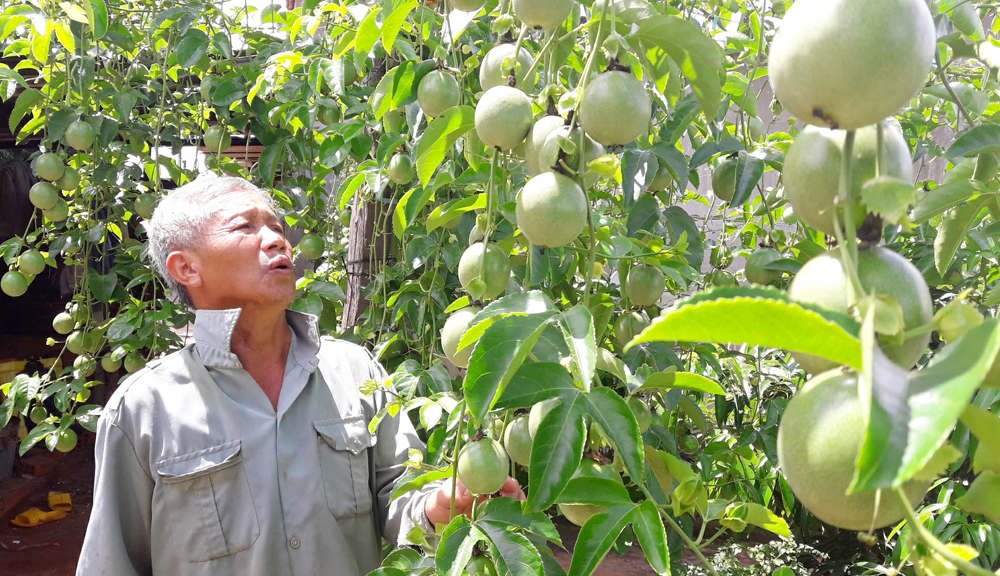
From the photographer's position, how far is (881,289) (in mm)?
390

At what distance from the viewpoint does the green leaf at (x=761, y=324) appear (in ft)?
1.08

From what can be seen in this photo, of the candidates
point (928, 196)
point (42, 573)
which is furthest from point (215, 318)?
point (42, 573)

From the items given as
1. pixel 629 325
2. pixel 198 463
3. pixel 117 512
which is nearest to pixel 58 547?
pixel 117 512

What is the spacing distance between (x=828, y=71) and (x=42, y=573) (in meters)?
4.08

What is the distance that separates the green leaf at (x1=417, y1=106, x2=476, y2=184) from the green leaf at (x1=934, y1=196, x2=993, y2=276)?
552 millimetres

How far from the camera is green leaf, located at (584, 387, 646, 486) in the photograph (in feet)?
2.16

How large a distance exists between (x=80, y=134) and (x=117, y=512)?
4.21 feet

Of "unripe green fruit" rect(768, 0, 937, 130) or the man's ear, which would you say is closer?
"unripe green fruit" rect(768, 0, 937, 130)

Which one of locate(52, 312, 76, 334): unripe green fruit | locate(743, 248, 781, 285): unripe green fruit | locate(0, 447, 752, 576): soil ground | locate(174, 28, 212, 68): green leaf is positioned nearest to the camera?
locate(743, 248, 781, 285): unripe green fruit

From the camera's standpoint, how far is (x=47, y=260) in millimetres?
2621

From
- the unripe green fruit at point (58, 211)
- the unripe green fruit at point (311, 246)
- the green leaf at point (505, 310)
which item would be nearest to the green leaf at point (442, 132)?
the green leaf at point (505, 310)

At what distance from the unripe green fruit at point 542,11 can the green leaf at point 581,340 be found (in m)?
0.30

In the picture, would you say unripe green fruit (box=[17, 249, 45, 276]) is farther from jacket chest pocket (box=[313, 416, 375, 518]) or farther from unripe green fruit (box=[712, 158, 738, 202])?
unripe green fruit (box=[712, 158, 738, 202])

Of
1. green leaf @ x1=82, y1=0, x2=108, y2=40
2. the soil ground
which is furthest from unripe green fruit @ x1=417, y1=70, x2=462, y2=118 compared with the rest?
the soil ground
